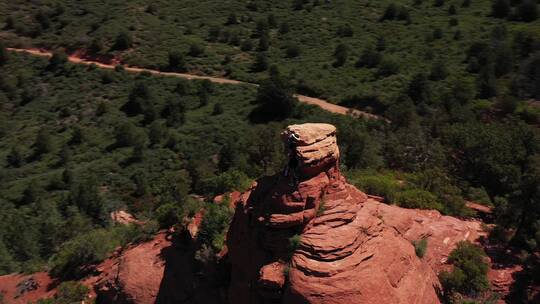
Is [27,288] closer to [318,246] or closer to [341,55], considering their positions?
[318,246]

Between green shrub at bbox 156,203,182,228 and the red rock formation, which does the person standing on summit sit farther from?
the red rock formation

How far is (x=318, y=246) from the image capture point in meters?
18.4

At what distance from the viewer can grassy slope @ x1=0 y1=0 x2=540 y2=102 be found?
76.0m

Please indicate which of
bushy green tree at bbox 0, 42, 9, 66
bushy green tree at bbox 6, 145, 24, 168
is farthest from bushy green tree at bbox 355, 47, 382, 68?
bushy green tree at bbox 0, 42, 9, 66

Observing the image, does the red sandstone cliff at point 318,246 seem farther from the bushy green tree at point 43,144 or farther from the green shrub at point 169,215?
the bushy green tree at point 43,144

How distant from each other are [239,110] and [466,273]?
50.5 metres

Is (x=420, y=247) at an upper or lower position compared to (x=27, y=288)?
upper

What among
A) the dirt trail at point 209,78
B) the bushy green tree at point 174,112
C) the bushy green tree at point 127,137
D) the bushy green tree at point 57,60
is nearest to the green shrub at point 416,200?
the dirt trail at point 209,78

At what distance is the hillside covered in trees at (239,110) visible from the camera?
3288cm

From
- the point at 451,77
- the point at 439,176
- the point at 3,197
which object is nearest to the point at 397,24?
the point at 451,77

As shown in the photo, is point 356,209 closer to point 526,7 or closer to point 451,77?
point 451,77

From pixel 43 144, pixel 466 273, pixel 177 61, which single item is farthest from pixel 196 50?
pixel 466 273

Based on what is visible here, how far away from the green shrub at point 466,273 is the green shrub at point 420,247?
180 cm

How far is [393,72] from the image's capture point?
245ft
